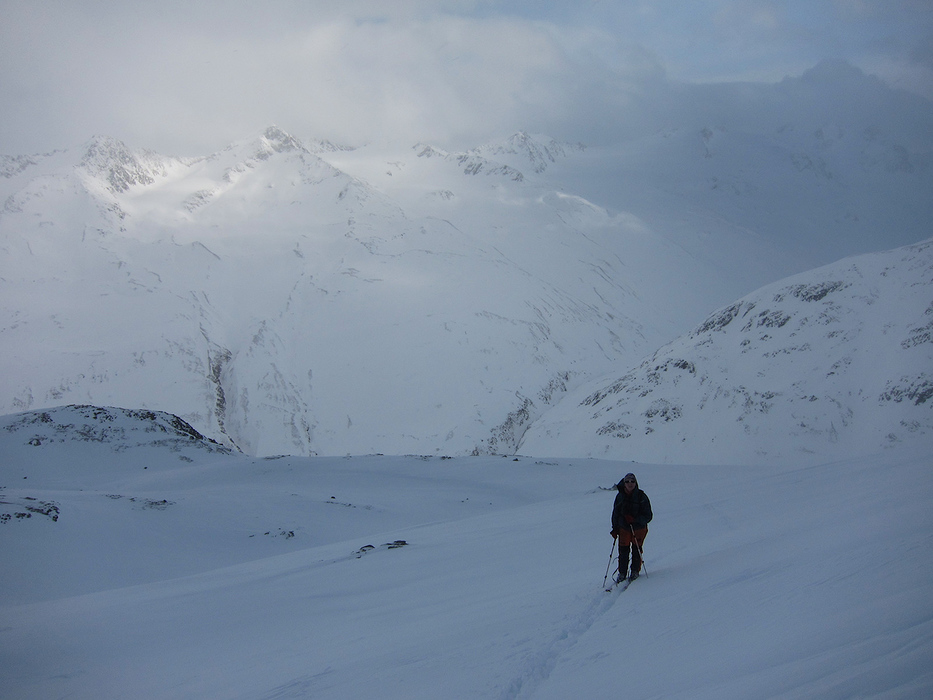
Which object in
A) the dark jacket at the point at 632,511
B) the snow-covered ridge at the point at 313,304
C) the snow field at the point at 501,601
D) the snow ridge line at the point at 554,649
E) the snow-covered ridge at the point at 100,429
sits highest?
the snow-covered ridge at the point at 313,304

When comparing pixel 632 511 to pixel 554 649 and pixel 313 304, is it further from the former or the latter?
pixel 313 304

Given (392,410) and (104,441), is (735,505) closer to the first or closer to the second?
(104,441)

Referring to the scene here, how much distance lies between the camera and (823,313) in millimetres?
66312

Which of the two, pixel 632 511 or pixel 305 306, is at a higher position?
Result: pixel 305 306

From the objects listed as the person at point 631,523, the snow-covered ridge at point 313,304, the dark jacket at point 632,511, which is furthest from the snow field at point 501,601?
the snow-covered ridge at point 313,304

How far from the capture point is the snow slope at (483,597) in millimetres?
5945

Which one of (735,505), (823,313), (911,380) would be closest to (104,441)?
(735,505)

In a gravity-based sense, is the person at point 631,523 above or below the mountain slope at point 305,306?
below

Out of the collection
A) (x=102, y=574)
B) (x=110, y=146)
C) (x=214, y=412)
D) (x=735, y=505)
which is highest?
(x=110, y=146)

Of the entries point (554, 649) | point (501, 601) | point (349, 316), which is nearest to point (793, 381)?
point (501, 601)

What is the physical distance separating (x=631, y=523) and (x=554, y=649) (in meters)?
3.29

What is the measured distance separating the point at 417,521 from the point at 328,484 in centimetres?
702

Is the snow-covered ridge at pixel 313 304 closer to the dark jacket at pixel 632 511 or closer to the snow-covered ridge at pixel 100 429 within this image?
the snow-covered ridge at pixel 100 429

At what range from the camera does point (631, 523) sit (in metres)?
10.3
